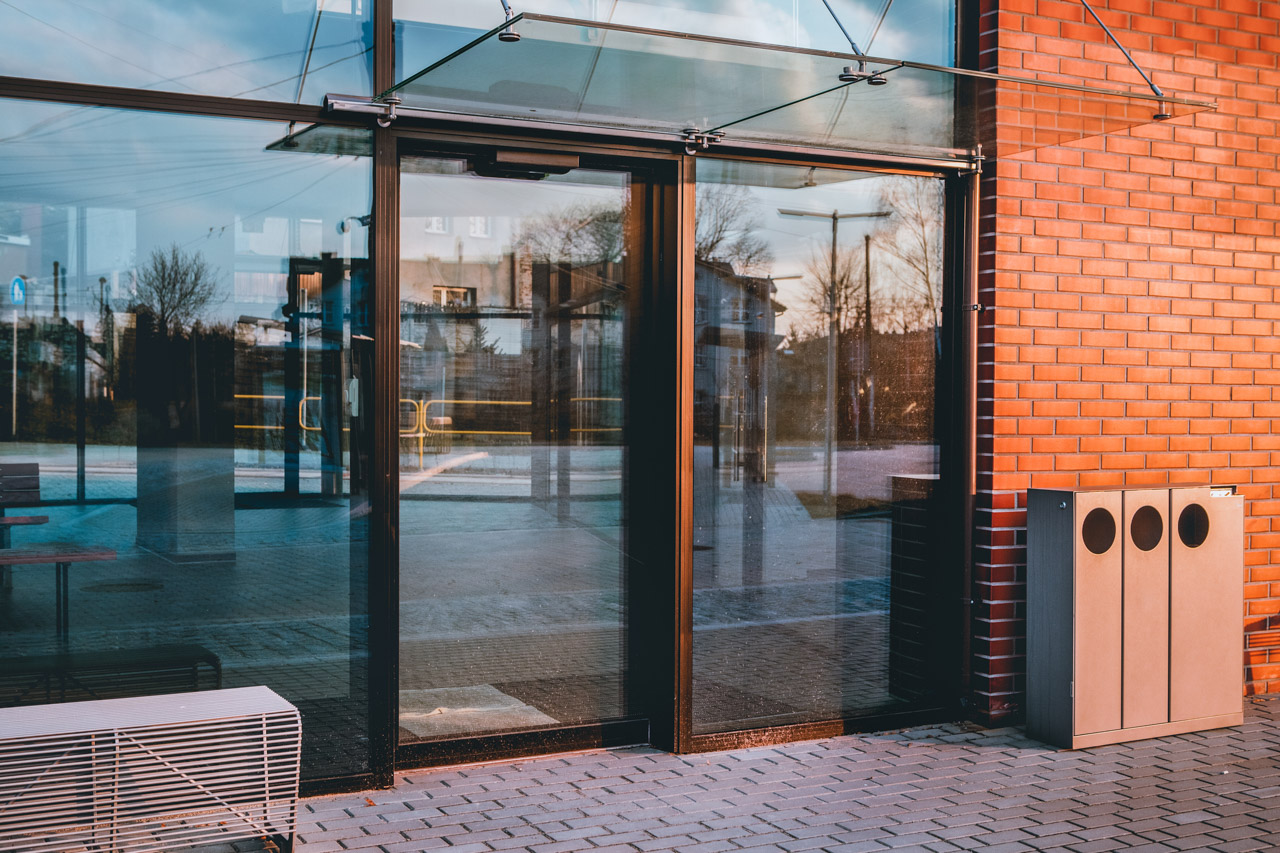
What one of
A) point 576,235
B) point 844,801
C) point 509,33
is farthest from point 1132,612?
point 509,33

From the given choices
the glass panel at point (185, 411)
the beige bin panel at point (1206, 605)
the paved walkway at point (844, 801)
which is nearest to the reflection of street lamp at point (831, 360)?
the paved walkway at point (844, 801)

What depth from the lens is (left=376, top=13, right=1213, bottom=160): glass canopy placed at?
3.85 metres

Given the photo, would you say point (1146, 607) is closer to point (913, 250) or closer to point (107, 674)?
point (913, 250)

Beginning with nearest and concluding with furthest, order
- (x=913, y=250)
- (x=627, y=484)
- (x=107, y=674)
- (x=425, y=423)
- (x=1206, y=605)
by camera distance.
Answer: (x=107, y=674) < (x=425, y=423) < (x=627, y=484) < (x=1206, y=605) < (x=913, y=250)

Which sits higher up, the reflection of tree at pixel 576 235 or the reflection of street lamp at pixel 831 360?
the reflection of tree at pixel 576 235

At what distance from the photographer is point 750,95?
4.45m

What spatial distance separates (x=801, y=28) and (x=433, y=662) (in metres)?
3.43

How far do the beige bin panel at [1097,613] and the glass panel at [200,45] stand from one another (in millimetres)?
3786

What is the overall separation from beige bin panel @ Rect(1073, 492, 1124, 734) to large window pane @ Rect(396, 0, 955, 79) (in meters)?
2.42

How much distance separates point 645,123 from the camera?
4969mm

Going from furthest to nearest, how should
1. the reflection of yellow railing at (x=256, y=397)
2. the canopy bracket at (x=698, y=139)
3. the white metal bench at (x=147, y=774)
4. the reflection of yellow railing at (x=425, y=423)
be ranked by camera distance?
the canopy bracket at (x=698, y=139), the reflection of yellow railing at (x=425, y=423), the reflection of yellow railing at (x=256, y=397), the white metal bench at (x=147, y=774)

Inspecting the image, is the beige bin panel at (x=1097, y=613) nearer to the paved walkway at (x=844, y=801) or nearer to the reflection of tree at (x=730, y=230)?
the paved walkway at (x=844, y=801)

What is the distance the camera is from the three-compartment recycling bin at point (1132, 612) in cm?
531

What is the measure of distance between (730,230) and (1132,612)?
2654 mm
